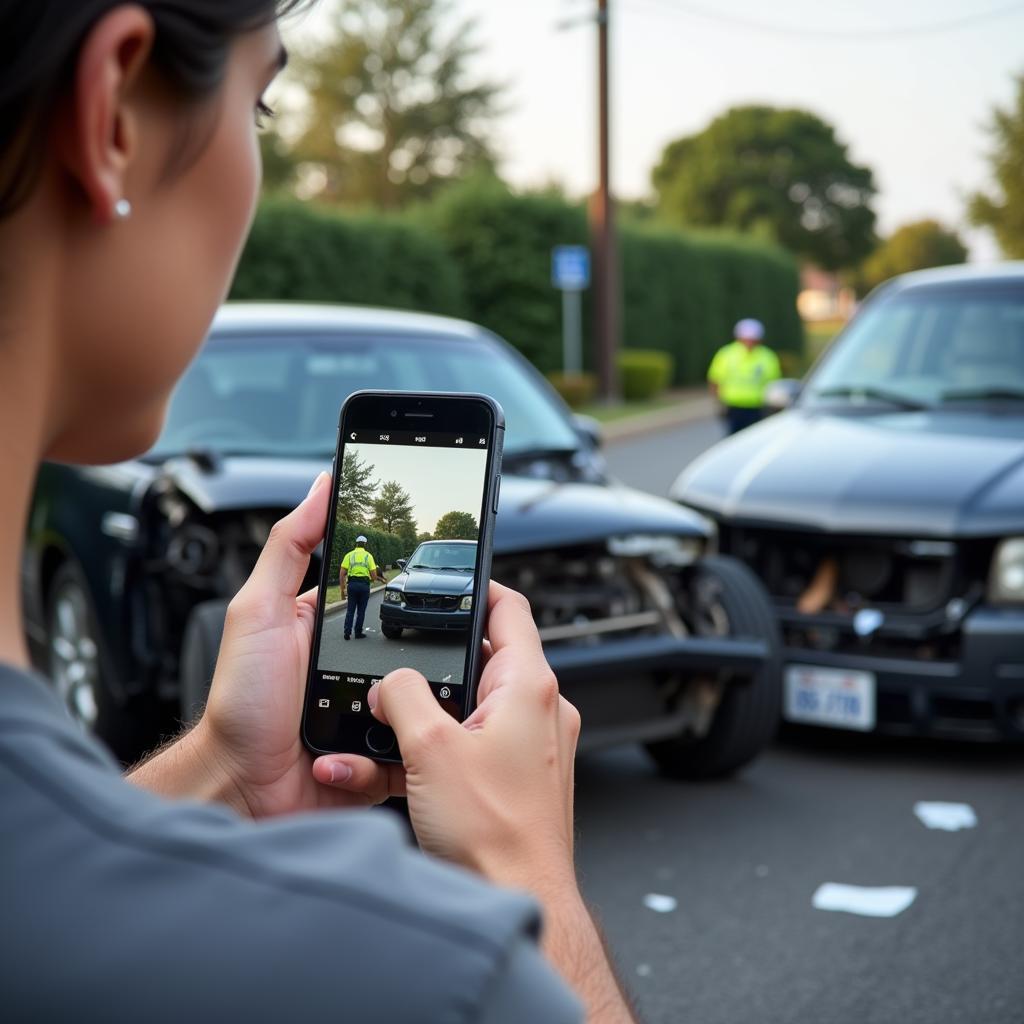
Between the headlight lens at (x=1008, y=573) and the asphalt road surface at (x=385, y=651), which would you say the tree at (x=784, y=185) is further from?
the asphalt road surface at (x=385, y=651)

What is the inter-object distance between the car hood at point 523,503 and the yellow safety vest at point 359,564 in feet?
9.45

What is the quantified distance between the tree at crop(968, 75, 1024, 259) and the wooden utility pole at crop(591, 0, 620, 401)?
2028 centimetres

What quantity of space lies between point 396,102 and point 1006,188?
25428 millimetres

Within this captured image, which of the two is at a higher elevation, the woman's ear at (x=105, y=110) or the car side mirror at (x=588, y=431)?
the woman's ear at (x=105, y=110)

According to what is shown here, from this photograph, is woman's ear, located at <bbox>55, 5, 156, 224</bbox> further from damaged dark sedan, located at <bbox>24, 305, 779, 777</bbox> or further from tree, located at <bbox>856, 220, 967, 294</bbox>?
tree, located at <bbox>856, 220, 967, 294</bbox>

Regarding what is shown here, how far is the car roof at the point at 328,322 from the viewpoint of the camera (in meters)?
6.00

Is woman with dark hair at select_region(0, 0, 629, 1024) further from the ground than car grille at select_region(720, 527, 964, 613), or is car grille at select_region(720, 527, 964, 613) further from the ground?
woman with dark hair at select_region(0, 0, 629, 1024)

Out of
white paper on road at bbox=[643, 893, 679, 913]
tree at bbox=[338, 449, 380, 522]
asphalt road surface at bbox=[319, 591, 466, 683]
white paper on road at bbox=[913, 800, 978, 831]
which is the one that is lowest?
white paper on road at bbox=[913, 800, 978, 831]

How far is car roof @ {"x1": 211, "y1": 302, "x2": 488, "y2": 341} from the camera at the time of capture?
19.7 ft

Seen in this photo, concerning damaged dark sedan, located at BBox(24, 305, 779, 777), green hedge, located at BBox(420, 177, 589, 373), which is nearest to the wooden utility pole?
green hedge, located at BBox(420, 177, 589, 373)

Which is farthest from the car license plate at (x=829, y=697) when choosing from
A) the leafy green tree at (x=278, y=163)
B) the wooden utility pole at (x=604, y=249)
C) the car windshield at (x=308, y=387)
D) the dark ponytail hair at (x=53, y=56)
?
the leafy green tree at (x=278, y=163)

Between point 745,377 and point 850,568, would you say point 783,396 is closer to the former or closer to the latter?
point 850,568

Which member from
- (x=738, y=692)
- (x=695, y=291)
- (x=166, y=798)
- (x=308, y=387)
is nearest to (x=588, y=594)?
(x=738, y=692)

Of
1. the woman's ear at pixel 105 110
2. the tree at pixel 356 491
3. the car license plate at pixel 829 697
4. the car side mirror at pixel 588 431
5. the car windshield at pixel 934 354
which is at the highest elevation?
the woman's ear at pixel 105 110
